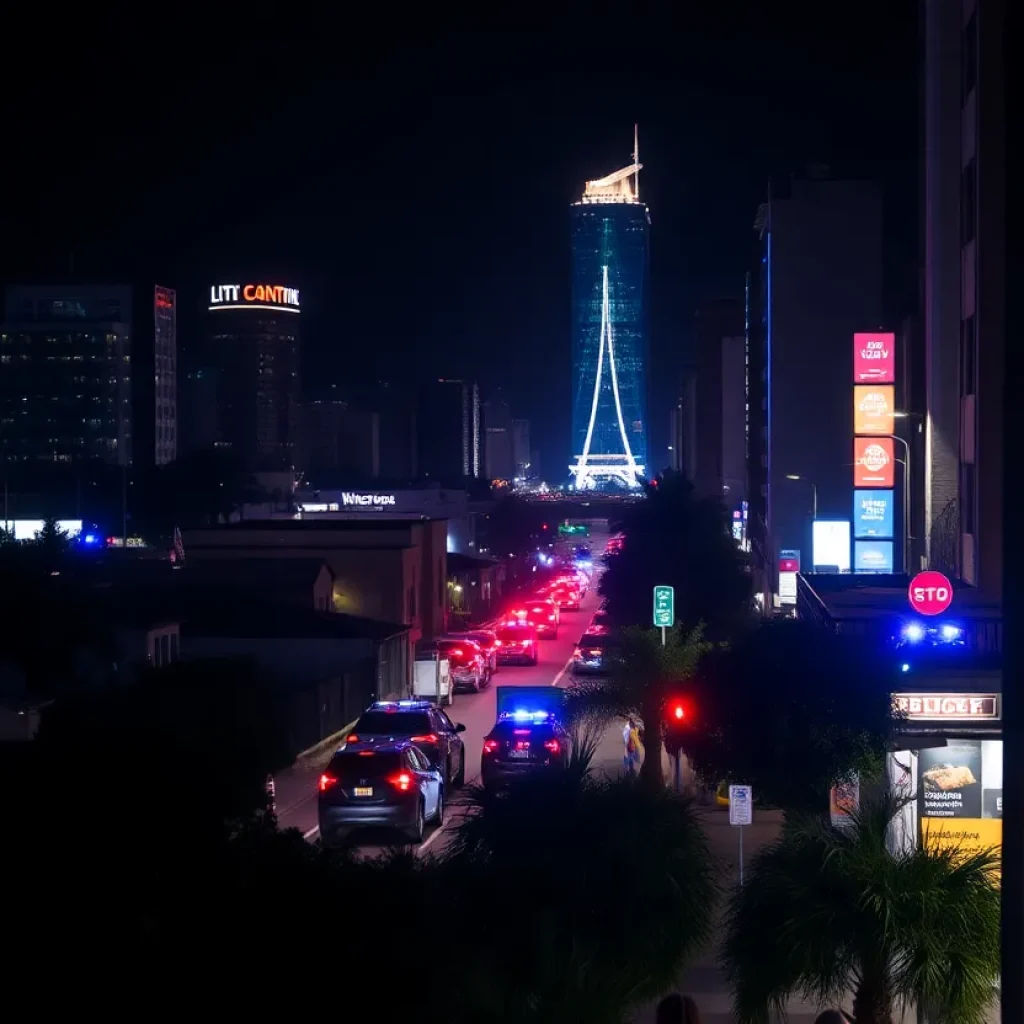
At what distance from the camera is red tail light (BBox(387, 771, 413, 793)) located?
19.4 metres

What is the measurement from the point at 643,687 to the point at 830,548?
106ft

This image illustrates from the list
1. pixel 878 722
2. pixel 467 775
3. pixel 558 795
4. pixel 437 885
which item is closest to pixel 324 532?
pixel 467 775

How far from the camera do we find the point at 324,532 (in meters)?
52.5

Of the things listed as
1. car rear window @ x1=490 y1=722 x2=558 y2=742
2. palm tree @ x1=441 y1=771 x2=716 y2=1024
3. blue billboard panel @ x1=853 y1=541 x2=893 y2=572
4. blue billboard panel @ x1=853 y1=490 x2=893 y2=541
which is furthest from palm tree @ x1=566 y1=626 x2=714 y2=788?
blue billboard panel @ x1=853 y1=541 x2=893 y2=572

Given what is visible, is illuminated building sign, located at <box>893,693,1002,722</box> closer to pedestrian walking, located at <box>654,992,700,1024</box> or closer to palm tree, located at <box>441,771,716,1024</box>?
palm tree, located at <box>441,771,716,1024</box>

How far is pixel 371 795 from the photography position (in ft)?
63.2

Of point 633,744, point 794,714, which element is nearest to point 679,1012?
point 794,714

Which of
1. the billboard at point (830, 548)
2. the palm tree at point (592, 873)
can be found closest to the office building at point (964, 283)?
the palm tree at point (592, 873)

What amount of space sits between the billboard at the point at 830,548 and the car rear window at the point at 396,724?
1274 inches

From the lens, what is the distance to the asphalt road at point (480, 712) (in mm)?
20031

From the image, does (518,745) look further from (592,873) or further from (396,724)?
(592,873)

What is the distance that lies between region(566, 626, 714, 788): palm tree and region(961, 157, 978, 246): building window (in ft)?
29.2

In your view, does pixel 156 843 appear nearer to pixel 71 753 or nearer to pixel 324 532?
pixel 71 753

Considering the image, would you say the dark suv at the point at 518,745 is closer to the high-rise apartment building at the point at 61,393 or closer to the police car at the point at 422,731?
the police car at the point at 422,731
